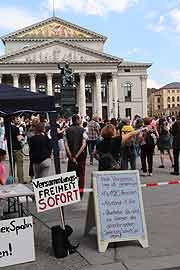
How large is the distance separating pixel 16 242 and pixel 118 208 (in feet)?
4.72

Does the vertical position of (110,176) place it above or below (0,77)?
below

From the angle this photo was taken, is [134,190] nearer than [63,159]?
Yes

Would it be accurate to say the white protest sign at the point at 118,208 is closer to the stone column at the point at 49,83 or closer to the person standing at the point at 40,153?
the person standing at the point at 40,153

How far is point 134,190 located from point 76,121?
358cm

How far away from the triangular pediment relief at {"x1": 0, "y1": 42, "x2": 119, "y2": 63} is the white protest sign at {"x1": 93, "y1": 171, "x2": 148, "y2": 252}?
80444 mm

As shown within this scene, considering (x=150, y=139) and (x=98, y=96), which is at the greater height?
(x=98, y=96)

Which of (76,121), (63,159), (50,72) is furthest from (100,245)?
(50,72)

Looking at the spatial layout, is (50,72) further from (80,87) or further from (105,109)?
(105,109)

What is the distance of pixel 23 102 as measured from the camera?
6.63 metres

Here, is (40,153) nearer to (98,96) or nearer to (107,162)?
(107,162)

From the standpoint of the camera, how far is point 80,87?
87.8 m

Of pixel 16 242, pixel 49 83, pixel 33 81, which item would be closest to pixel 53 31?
pixel 49 83

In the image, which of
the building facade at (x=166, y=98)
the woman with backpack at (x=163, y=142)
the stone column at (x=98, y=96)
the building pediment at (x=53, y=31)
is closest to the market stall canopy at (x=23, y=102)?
the woman with backpack at (x=163, y=142)

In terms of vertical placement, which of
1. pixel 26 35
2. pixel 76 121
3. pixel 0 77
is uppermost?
pixel 26 35
